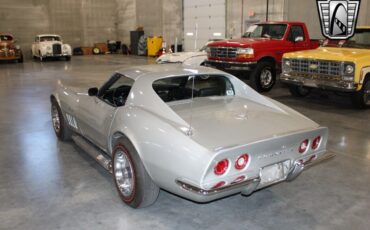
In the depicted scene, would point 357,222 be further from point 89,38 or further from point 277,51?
point 89,38

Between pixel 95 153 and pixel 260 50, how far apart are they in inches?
270

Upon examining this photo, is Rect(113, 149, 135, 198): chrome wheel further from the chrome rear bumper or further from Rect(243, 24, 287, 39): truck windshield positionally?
Rect(243, 24, 287, 39): truck windshield

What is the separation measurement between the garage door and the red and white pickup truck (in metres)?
7.03

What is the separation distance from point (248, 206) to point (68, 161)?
2455 millimetres

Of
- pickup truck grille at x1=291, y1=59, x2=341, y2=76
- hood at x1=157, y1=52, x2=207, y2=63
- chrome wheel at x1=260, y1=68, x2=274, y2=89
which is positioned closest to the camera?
pickup truck grille at x1=291, y1=59, x2=341, y2=76

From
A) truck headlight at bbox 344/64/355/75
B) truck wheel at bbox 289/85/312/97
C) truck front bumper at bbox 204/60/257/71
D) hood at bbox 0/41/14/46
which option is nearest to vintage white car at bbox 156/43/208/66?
truck front bumper at bbox 204/60/257/71

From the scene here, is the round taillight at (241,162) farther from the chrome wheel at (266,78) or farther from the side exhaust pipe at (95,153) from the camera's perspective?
the chrome wheel at (266,78)

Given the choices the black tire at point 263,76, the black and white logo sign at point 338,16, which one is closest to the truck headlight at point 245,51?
the black tire at point 263,76

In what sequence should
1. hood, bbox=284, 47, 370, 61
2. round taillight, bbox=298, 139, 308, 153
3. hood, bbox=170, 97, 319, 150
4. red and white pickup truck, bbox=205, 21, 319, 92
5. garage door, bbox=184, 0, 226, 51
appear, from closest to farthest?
hood, bbox=170, 97, 319, 150 < round taillight, bbox=298, 139, 308, 153 < hood, bbox=284, 47, 370, 61 < red and white pickup truck, bbox=205, 21, 319, 92 < garage door, bbox=184, 0, 226, 51

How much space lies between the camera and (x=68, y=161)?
4.77 meters

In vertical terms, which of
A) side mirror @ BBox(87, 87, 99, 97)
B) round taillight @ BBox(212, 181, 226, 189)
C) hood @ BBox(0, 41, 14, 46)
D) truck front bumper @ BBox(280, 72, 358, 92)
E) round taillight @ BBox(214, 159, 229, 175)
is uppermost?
hood @ BBox(0, 41, 14, 46)

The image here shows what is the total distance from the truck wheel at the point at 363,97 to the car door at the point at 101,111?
543 cm

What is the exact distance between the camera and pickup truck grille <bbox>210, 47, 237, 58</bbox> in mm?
10094

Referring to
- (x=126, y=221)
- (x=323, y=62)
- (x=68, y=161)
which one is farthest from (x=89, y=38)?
(x=126, y=221)
